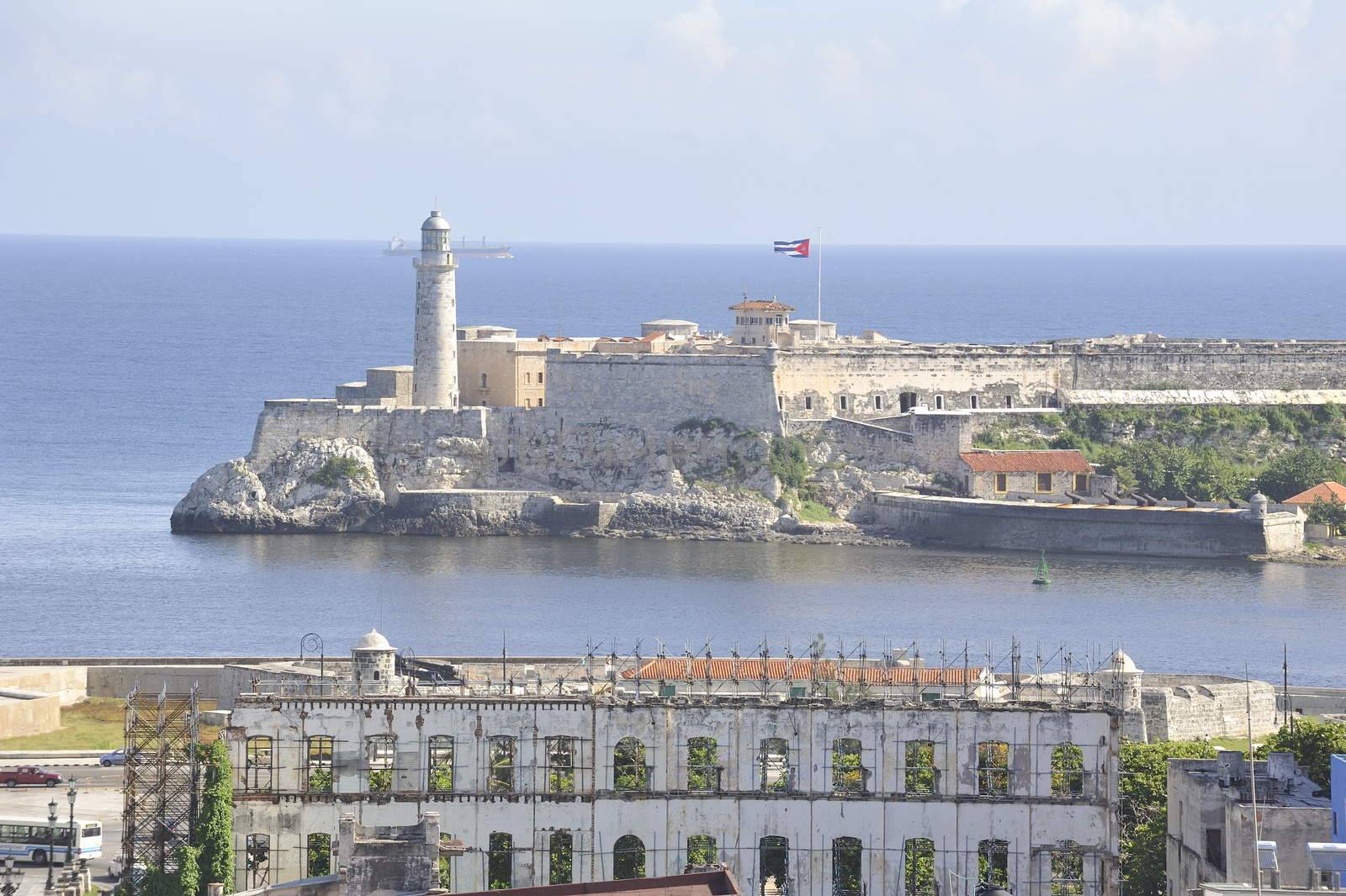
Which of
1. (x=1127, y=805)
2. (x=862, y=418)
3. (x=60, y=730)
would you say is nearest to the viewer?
(x=1127, y=805)

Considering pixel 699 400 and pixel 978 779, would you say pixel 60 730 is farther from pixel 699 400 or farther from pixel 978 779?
Answer: pixel 699 400

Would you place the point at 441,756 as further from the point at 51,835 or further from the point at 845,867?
the point at 51,835

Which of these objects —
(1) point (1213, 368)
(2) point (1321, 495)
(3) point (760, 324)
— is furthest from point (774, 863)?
(1) point (1213, 368)

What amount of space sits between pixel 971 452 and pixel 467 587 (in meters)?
20.9

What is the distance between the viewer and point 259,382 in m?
141

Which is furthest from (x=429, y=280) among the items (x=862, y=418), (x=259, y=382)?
(x=259, y=382)

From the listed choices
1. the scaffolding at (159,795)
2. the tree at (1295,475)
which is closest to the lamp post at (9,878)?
the scaffolding at (159,795)

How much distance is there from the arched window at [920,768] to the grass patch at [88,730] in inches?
560

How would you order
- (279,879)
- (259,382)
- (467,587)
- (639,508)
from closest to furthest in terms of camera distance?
(279,879), (467,587), (639,508), (259,382)

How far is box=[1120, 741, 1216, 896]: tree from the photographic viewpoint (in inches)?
1369

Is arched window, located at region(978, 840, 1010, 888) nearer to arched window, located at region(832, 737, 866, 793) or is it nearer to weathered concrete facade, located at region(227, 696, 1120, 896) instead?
weathered concrete facade, located at region(227, 696, 1120, 896)

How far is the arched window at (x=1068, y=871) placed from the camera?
34781mm

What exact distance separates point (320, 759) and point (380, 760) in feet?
2.38

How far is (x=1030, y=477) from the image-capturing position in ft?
288
